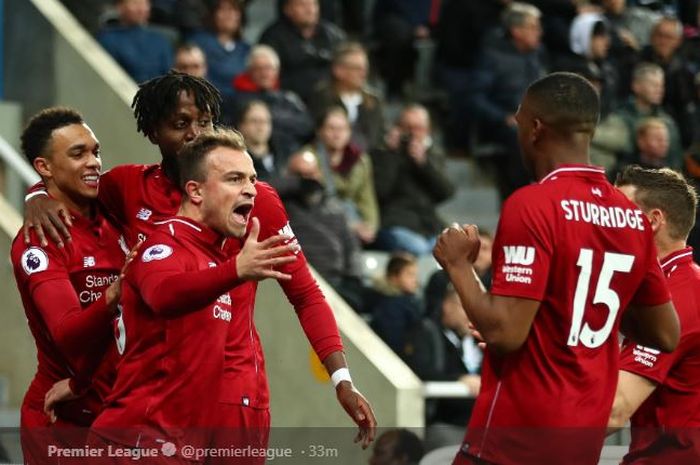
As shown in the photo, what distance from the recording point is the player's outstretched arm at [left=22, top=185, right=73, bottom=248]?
5875 mm

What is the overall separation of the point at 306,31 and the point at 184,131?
649cm

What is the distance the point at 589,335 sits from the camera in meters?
5.08

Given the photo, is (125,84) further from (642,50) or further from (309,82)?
(642,50)

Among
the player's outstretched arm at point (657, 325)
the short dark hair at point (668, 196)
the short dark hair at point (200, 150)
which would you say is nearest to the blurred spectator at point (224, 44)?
the short dark hair at point (668, 196)

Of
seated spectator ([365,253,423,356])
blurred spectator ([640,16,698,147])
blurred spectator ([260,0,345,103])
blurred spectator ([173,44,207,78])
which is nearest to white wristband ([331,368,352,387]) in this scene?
seated spectator ([365,253,423,356])

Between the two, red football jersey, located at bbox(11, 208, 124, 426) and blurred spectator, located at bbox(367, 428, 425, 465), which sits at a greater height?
red football jersey, located at bbox(11, 208, 124, 426)

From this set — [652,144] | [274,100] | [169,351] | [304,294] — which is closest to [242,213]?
[169,351]

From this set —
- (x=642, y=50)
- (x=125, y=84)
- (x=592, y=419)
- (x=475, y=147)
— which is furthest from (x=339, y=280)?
(x=592, y=419)

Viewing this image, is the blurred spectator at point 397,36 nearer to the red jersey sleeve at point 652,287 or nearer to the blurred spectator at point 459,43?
the blurred spectator at point 459,43

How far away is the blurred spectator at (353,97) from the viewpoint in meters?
11.5

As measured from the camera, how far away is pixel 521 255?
496 cm

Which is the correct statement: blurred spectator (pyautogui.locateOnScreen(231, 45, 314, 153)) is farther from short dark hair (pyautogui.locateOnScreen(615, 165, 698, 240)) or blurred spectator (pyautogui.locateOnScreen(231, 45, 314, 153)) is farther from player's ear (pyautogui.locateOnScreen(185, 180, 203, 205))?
player's ear (pyautogui.locateOnScreen(185, 180, 203, 205))

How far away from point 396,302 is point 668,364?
14.6ft

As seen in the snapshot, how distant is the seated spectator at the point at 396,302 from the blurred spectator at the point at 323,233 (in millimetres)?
162
